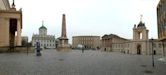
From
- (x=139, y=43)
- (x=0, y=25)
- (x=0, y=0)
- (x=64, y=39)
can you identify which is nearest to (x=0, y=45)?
(x=0, y=25)

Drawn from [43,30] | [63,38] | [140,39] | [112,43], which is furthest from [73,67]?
[43,30]

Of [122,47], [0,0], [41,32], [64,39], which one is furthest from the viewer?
[41,32]

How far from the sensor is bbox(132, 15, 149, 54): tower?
3720 inches

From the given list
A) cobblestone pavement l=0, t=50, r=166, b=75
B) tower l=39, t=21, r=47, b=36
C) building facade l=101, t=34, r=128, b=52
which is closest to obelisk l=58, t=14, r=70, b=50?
building facade l=101, t=34, r=128, b=52

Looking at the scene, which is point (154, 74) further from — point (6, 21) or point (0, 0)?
point (0, 0)

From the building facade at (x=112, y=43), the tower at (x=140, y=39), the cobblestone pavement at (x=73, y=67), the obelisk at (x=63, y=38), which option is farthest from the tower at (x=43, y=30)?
the cobblestone pavement at (x=73, y=67)

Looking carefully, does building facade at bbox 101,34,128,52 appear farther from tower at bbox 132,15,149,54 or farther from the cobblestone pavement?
the cobblestone pavement

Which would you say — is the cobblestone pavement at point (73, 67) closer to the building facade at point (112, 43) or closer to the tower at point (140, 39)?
the tower at point (140, 39)

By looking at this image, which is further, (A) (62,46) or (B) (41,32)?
(B) (41,32)

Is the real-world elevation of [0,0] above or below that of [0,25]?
above

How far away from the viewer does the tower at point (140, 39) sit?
310 ft

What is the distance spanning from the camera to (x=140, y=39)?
317ft

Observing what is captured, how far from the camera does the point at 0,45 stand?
53938 millimetres

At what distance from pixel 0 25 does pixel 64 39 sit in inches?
1541
